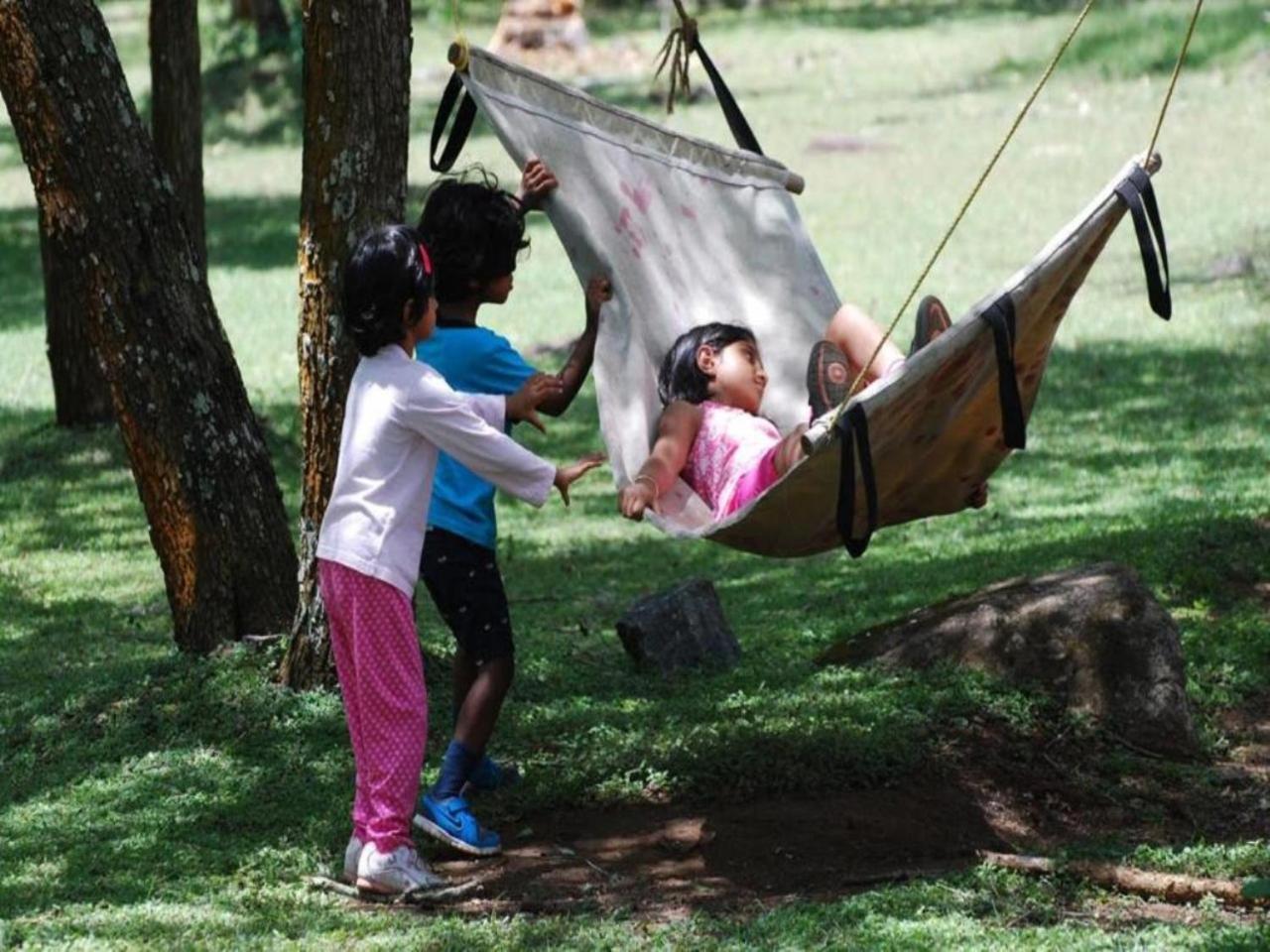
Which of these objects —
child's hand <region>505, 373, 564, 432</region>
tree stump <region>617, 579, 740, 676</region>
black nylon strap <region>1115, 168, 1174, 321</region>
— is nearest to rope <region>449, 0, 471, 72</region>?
child's hand <region>505, 373, 564, 432</region>

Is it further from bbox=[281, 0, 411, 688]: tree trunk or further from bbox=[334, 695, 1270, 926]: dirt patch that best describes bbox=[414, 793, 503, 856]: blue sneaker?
bbox=[281, 0, 411, 688]: tree trunk

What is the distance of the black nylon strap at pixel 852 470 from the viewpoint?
14.6 feet

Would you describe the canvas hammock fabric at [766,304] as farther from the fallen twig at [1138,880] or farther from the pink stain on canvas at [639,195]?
the fallen twig at [1138,880]

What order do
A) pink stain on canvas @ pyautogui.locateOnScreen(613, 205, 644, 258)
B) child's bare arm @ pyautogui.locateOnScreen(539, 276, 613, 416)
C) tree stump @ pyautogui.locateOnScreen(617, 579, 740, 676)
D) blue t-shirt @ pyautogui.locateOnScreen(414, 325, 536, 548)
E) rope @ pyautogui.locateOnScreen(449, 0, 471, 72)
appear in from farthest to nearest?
tree stump @ pyautogui.locateOnScreen(617, 579, 740, 676)
pink stain on canvas @ pyautogui.locateOnScreen(613, 205, 644, 258)
rope @ pyautogui.locateOnScreen(449, 0, 471, 72)
blue t-shirt @ pyautogui.locateOnScreen(414, 325, 536, 548)
child's bare arm @ pyautogui.locateOnScreen(539, 276, 613, 416)

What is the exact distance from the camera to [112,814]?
5.04 metres

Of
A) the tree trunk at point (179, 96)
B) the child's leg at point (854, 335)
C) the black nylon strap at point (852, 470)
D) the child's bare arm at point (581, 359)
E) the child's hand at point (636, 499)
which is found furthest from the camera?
the tree trunk at point (179, 96)

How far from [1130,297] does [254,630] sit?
757 cm

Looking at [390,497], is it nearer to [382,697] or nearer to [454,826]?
[382,697]

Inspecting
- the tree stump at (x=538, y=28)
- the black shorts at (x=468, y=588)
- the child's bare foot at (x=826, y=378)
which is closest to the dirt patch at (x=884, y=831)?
the black shorts at (x=468, y=588)

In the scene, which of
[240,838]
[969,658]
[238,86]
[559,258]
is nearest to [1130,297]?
[559,258]

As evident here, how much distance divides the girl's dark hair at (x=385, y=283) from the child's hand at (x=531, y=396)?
264mm

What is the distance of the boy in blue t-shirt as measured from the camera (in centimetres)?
473

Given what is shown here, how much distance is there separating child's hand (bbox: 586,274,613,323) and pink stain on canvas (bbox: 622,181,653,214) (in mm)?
483

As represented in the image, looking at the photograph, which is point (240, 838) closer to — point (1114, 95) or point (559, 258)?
point (559, 258)
